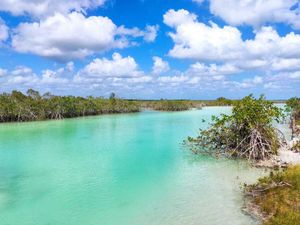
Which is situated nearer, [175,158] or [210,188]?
[210,188]

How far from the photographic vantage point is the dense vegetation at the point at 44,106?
167 ft

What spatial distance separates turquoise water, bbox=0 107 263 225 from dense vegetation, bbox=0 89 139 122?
96.2ft

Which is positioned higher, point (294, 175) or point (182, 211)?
point (294, 175)

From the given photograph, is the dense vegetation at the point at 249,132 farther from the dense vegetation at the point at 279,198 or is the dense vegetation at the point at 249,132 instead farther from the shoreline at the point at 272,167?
the dense vegetation at the point at 279,198

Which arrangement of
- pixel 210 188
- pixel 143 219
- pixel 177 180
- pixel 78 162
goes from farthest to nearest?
1. pixel 78 162
2. pixel 177 180
3. pixel 210 188
4. pixel 143 219

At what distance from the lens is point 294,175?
40.7ft

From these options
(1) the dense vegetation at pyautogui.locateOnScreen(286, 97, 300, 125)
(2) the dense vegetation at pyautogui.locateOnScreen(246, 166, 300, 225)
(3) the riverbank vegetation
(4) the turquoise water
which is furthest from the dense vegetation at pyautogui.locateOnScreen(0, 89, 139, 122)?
(2) the dense vegetation at pyautogui.locateOnScreen(246, 166, 300, 225)

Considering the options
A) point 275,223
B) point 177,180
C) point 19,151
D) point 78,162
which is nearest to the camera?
point 275,223

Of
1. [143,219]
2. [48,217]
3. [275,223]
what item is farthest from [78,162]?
[275,223]

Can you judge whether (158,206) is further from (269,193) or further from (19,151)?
(19,151)

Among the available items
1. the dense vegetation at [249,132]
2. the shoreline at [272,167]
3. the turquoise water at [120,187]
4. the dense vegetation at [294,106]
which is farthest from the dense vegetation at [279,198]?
the dense vegetation at [294,106]

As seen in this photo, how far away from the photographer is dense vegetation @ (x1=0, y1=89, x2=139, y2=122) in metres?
50.9

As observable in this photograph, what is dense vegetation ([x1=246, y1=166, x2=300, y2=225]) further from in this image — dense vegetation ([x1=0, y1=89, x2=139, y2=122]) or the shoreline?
dense vegetation ([x1=0, y1=89, x2=139, y2=122])

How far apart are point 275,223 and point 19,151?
1968 cm
